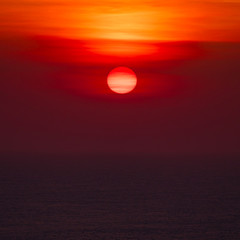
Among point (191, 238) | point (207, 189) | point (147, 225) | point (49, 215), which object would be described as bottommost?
point (191, 238)

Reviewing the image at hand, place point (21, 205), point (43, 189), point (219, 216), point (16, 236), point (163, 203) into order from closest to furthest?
1. point (16, 236)
2. point (219, 216)
3. point (21, 205)
4. point (163, 203)
5. point (43, 189)

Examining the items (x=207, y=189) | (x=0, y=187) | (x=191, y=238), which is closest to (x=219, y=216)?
(x=191, y=238)

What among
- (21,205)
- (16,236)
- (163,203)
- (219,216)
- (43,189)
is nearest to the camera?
(16,236)

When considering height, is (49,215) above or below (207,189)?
below

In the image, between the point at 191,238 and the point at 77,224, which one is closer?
the point at 191,238

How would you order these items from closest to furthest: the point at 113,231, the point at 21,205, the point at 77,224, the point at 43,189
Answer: the point at 113,231
the point at 77,224
the point at 21,205
the point at 43,189

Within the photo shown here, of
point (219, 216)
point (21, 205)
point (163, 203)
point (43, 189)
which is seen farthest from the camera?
point (43, 189)

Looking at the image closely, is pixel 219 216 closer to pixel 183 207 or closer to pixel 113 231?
pixel 183 207

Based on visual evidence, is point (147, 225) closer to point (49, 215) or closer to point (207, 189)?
point (49, 215)

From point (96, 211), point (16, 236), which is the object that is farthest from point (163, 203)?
point (16, 236)
